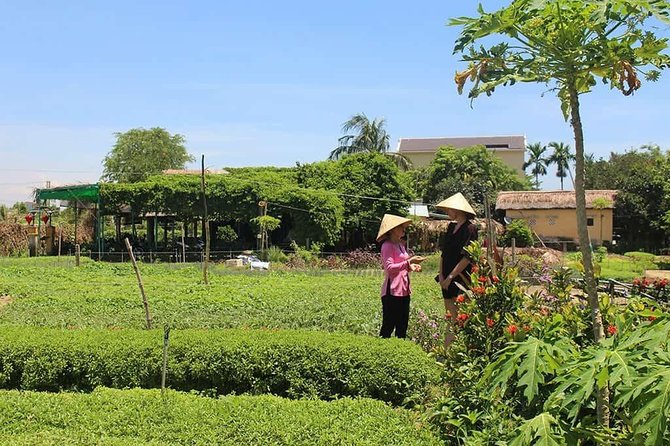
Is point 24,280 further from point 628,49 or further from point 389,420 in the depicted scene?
point 628,49

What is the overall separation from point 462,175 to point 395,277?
3458cm

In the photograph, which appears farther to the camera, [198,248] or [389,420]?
[198,248]

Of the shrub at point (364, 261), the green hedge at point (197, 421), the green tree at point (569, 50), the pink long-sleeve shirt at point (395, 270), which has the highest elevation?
the green tree at point (569, 50)

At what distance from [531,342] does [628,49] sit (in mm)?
1241

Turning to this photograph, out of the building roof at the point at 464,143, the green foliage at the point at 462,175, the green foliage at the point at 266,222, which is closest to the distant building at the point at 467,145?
the building roof at the point at 464,143

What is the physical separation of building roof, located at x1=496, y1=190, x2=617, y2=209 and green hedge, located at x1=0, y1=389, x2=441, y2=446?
3403 centimetres

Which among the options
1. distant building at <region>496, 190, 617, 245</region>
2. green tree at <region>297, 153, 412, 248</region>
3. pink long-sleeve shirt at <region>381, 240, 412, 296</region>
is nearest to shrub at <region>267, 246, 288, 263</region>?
green tree at <region>297, 153, 412, 248</region>

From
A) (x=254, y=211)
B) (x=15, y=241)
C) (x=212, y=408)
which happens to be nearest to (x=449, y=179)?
(x=254, y=211)

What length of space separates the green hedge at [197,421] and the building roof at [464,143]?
64.0 meters

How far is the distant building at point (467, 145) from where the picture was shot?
65938 millimetres

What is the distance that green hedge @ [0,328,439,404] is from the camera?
5805 mm

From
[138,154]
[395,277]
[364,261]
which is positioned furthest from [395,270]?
[138,154]

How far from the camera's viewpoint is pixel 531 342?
266cm

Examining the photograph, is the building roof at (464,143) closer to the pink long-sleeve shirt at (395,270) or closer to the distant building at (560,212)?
the distant building at (560,212)
